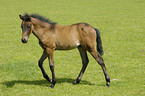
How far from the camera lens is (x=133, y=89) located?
8461 millimetres

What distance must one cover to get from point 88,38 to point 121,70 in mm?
2988

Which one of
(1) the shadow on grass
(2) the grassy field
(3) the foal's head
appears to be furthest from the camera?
(1) the shadow on grass

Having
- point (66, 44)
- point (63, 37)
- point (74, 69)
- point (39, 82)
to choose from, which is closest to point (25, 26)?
point (63, 37)

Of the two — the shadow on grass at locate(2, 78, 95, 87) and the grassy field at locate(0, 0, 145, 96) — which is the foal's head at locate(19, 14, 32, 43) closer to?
the grassy field at locate(0, 0, 145, 96)

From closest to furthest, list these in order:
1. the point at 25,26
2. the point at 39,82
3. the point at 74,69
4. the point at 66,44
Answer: the point at 25,26 → the point at 66,44 → the point at 39,82 → the point at 74,69

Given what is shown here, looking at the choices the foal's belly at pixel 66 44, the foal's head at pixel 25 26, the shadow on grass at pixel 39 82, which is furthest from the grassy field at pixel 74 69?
the foal's head at pixel 25 26

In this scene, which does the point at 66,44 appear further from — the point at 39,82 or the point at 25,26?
the point at 39,82

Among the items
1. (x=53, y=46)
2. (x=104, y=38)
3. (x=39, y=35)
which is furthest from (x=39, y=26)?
(x=104, y=38)

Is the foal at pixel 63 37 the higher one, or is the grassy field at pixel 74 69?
the foal at pixel 63 37

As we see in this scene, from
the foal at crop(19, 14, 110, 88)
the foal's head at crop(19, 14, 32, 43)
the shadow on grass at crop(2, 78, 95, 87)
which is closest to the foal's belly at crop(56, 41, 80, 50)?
the foal at crop(19, 14, 110, 88)

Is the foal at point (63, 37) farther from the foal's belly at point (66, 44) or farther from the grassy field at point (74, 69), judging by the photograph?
the grassy field at point (74, 69)

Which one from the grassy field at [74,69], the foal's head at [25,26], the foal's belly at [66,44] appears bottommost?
the grassy field at [74,69]

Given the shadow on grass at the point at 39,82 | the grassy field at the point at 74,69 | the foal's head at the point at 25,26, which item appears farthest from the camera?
the shadow on grass at the point at 39,82

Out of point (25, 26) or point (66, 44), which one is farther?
point (66, 44)
